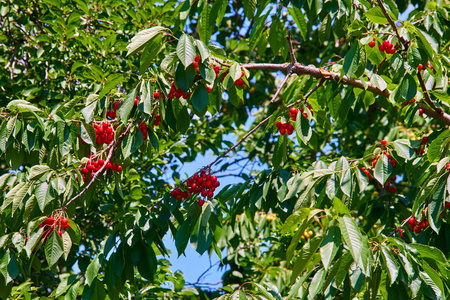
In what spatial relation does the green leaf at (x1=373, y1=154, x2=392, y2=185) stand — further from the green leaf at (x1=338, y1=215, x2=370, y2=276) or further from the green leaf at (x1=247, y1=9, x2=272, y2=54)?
the green leaf at (x1=247, y1=9, x2=272, y2=54)

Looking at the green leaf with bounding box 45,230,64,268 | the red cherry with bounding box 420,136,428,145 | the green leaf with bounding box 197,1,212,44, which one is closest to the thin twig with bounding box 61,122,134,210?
the green leaf with bounding box 45,230,64,268

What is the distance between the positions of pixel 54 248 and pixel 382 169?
1.46m

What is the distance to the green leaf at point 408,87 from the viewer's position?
2.38 meters

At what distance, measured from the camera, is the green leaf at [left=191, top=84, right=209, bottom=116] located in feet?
7.72

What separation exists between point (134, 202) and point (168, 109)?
1425 millimetres

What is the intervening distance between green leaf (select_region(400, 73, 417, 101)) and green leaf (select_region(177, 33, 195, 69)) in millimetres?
958

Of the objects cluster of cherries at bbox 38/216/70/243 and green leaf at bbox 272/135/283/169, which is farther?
green leaf at bbox 272/135/283/169

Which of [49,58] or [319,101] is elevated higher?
[49,58]

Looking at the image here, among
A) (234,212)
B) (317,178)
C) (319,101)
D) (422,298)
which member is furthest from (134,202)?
(422,298)

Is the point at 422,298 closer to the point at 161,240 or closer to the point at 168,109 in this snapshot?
the point at 161,240

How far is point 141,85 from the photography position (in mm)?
2379

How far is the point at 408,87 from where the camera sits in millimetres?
2395

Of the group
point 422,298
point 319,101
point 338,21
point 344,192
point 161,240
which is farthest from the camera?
point 319,101

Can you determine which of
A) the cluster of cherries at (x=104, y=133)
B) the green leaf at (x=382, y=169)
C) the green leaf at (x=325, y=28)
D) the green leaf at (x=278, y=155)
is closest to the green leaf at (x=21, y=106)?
the cluster of cherries at (x=104, y=133)
